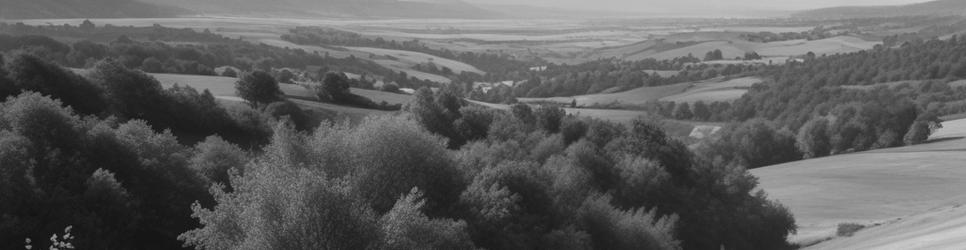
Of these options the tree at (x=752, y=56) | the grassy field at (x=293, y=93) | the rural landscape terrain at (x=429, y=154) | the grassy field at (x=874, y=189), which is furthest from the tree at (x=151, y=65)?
the tree at (x=752, y=56)

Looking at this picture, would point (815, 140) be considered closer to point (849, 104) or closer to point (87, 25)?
point (849, 104)

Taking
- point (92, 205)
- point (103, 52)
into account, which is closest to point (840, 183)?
point (92, 205)

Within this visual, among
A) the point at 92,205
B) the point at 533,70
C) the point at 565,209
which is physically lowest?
the point at 533,70

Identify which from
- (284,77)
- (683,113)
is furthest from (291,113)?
(683,113)

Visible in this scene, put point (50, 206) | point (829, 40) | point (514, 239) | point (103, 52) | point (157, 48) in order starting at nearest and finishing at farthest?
point (50, 206)
point (514, 239)
point (103, 52)
point (157, 48)
point (829, 40)

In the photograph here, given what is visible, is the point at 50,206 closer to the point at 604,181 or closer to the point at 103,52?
the point at 604,181

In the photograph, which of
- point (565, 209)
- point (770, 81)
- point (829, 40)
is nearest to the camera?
point (565, 209)
